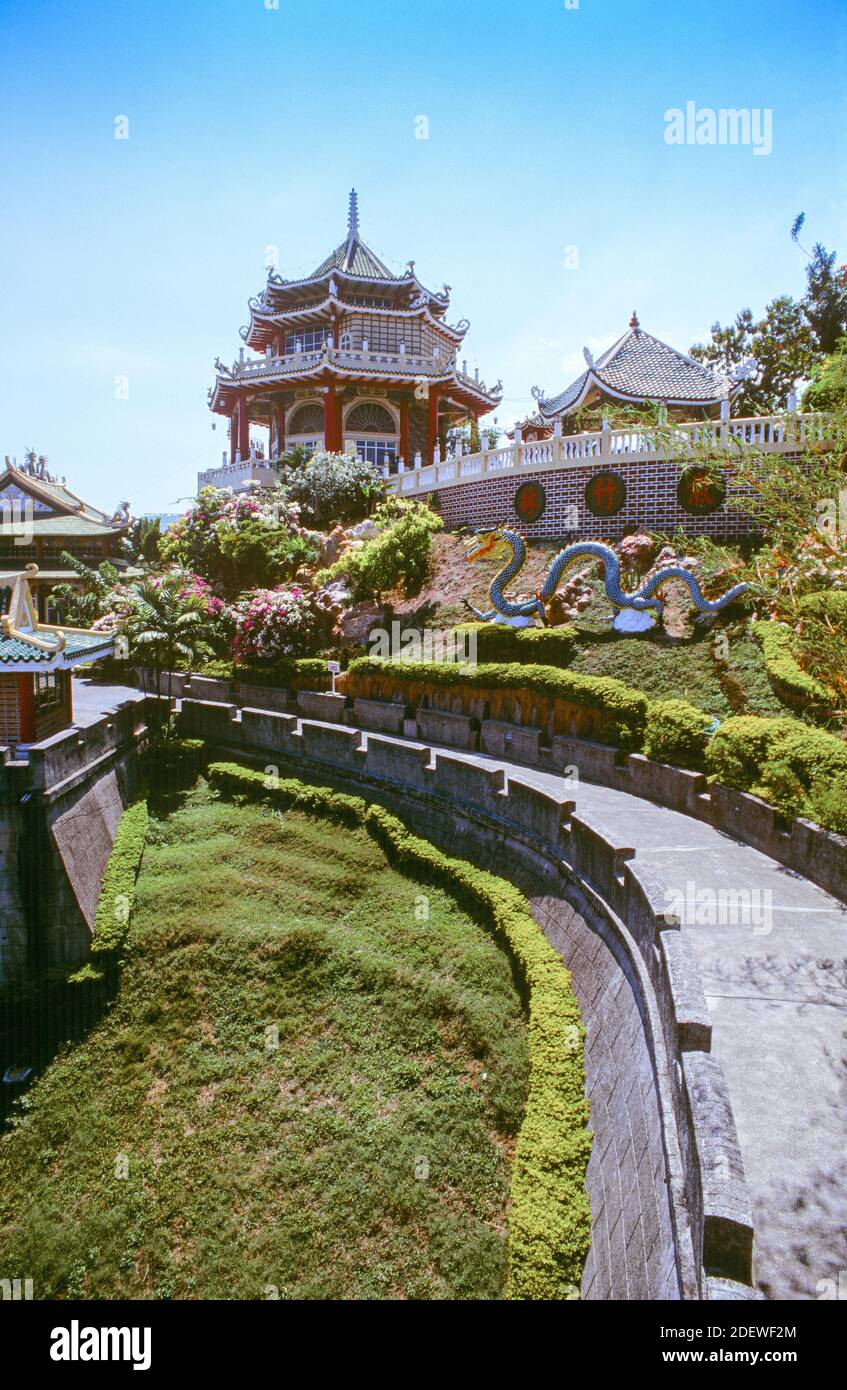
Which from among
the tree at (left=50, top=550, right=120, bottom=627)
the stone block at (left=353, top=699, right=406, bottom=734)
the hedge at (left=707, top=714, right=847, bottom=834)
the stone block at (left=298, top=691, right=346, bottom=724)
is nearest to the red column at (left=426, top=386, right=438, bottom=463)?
the tree at (left=50, top=550, right=120, bottom=627)

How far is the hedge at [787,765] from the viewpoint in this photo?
9.02 metres

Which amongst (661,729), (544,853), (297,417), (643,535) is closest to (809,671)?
(661,729)

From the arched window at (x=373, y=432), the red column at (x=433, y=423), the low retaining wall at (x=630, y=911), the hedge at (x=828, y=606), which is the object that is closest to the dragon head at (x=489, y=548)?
the low retaining wall at (x=630, y=911)

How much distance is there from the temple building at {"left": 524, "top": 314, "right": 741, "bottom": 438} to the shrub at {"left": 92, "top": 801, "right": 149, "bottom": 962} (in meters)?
17.0

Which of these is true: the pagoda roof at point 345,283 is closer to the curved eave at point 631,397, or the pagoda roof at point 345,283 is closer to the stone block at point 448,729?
the curved eave at point 631,397

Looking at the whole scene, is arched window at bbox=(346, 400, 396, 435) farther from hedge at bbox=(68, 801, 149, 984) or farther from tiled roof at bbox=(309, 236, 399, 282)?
hedge at bbox=(68, 801, 149, 984)

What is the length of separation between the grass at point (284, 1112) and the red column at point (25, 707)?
11.5 ft

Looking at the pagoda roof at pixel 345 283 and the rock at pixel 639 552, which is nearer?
the rock at pixel 639 552

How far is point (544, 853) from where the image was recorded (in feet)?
37.9

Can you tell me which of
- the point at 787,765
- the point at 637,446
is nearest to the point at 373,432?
the point at 637,446

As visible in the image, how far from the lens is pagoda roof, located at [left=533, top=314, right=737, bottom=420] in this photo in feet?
78.1

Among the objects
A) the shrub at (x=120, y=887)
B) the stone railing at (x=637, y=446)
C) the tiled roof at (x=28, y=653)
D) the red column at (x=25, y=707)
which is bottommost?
the shrub at (x=120, y=887)

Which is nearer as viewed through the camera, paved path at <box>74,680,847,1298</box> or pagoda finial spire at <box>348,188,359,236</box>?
paved path at <box>74,680,847,1298</box>

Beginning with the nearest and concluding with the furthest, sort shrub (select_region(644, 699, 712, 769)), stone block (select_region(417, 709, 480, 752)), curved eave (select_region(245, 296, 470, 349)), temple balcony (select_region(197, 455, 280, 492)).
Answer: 1. shrub (select_region(644, 699, 712, 769))
2. stone block (select_region(417, 709, 480, 752))
3. temple balcony (select_region(197, 455, 280, 492))
4. curved eave (select_region(245, 296, 470, 349))
